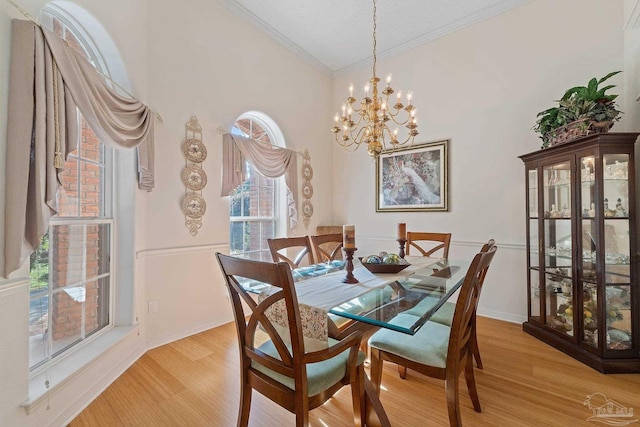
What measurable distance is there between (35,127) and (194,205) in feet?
4.66

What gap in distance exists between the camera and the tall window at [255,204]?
3299 millimetres

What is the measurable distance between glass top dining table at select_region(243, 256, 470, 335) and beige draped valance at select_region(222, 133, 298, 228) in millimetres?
1494

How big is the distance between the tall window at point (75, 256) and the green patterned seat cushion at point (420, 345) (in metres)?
1.97

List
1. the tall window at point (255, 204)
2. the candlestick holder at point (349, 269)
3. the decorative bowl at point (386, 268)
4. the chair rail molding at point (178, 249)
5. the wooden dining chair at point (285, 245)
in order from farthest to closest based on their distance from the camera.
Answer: the tall window at point (255, 204) < the chair rail molding at point (178, 249) < the wooden dining chair at point (285, 245) < the decorative bowl at point (386, 268) < the candlestick holder at point (349, 269)

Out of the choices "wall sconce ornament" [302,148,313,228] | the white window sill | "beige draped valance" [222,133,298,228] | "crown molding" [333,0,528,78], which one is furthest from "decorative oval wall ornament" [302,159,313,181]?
the white window sill

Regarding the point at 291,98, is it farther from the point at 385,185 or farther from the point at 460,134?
the point at 460,134

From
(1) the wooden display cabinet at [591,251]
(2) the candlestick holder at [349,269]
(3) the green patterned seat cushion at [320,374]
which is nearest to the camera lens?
(3) the green patterned seat cushion at [320,374]

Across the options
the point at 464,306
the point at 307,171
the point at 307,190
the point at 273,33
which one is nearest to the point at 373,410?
the point at 464,306

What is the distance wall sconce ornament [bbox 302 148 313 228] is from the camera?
158 inches

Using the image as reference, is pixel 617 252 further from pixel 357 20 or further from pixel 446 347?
pixel 357 20

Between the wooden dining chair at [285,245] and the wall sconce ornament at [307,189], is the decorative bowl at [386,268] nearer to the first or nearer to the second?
the wooden dining chair at [285,245]

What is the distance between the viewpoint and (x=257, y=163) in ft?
10.7

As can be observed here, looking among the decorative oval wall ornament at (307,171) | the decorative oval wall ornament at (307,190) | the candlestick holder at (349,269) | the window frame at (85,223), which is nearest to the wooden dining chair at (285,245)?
the candlestick holder at (349,269)

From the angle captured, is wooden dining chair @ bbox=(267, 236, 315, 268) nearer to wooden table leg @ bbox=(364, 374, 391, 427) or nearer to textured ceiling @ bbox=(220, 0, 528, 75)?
wooden table leg @ bbox=(364, 374, 391, 427)
